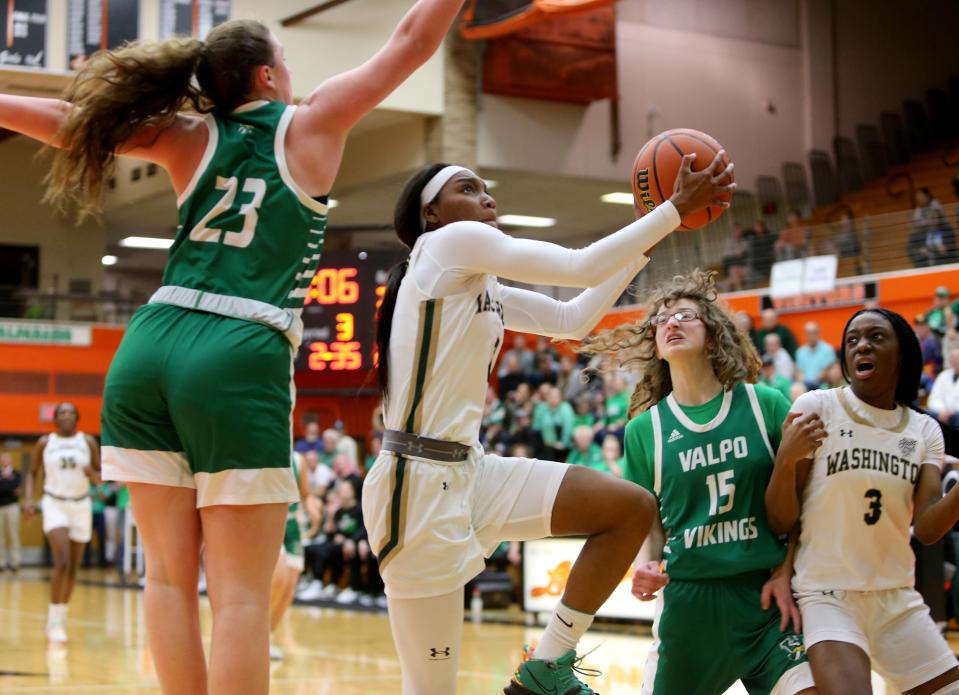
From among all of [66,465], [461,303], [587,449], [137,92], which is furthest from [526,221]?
[137,92]

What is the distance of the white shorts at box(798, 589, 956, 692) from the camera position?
3.88m

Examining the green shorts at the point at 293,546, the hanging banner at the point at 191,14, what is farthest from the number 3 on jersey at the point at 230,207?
the hanging banner at the point at 191,14

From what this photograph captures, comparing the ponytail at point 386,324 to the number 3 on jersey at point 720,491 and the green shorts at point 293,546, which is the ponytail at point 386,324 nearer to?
the number 3 on jersey at point 720,491

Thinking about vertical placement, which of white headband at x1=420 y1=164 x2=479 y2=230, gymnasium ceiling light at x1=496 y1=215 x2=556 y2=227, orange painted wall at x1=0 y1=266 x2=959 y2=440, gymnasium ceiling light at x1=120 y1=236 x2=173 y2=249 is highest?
gymnasium ceiling light at x1=120 y1=236 x2=173 y2=249

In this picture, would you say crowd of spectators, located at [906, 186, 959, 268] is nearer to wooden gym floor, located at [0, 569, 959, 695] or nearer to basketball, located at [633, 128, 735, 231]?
wooden gym floor, located at [0, 569, 959, 695]

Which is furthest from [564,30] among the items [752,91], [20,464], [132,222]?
[20,464]

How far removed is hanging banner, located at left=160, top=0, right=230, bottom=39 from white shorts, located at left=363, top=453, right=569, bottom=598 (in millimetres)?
13140

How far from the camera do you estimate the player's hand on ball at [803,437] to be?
3.84m

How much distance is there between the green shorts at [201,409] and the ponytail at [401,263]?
518 millimetres

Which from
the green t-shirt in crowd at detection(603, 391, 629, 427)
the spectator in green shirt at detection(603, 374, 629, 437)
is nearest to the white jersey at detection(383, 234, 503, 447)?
the spectator in green shirt at detection(603, 374, 629, 437)

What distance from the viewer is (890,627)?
3969 mm

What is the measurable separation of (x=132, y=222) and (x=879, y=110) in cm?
1469

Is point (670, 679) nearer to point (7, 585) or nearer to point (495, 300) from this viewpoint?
point (495, 300)

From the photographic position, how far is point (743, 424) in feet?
13.6
